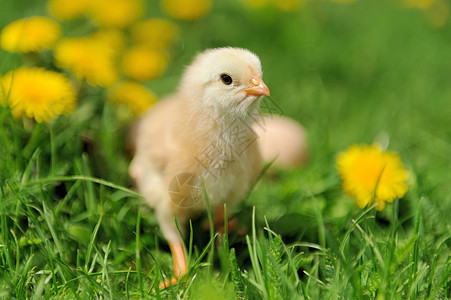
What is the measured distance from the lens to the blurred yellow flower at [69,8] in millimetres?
2820

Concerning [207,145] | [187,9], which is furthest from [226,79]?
[187,9]

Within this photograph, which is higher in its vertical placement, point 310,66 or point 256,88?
point 256,88

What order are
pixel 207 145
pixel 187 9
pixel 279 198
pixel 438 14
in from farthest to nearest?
pixel 438 14
pixel 187 9
pixel 279 198
pixel 207 145

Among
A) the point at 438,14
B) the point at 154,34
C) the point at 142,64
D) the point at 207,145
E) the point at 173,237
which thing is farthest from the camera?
the point at 438,14

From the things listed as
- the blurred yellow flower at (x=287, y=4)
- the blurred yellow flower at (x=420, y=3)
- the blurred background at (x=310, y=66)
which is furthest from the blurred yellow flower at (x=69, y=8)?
the blurred yellow flower at (x=420, y=3)

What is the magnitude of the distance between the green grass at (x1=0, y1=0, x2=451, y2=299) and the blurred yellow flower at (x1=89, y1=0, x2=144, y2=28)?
35cm

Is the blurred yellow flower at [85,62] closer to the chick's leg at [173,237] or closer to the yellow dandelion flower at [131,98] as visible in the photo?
the yellow dandelion flower at [131,98]

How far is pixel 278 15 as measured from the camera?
323 cm

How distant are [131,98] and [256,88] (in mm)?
1120

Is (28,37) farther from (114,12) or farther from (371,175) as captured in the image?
(371,175)

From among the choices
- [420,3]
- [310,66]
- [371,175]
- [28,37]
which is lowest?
[371,175]

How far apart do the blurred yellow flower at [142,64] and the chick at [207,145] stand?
1166mm

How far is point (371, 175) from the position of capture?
190 cm

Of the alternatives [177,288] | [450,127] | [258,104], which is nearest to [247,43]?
[450,127]
